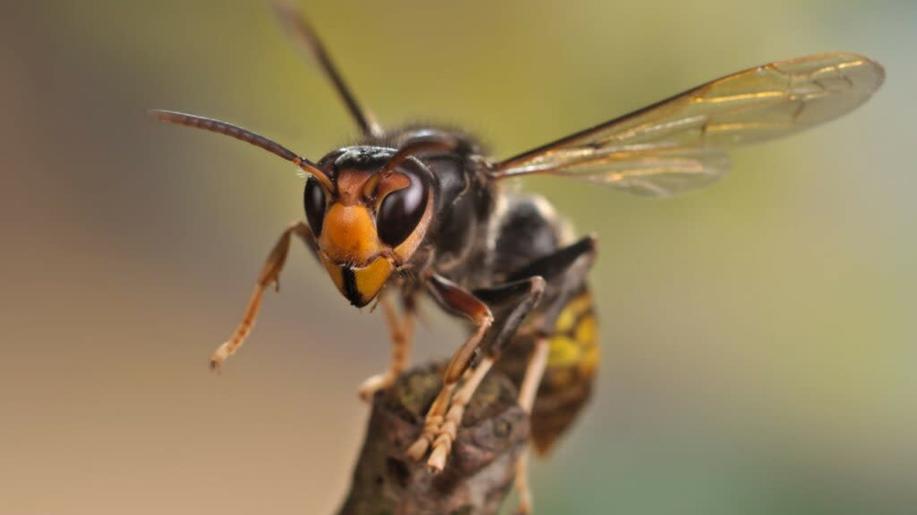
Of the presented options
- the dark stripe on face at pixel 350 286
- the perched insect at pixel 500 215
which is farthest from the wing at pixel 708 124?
the dark stripe on face at pixel 350 286

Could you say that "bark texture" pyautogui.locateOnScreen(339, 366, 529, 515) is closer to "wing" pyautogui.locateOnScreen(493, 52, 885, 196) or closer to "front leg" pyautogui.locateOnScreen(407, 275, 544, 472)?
"front leg" pyautogui.locateOnScreen(407, 275, 544, 472)

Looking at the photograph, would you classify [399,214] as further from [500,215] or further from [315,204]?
[500,215]

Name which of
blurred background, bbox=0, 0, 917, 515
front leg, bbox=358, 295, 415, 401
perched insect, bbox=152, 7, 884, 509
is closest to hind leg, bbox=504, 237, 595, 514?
perched insect, bbox=152, 7, 884, 509

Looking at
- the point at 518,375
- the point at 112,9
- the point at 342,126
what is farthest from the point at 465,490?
the point at 112,9

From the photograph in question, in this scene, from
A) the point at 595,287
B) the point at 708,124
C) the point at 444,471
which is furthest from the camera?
the point at 595,287

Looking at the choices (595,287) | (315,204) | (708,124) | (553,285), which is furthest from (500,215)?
(595,287)

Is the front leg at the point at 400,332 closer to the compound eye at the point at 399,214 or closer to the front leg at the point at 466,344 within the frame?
the front leg at the point at 466,344

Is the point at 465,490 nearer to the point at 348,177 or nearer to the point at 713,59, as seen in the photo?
the point at 348,177
